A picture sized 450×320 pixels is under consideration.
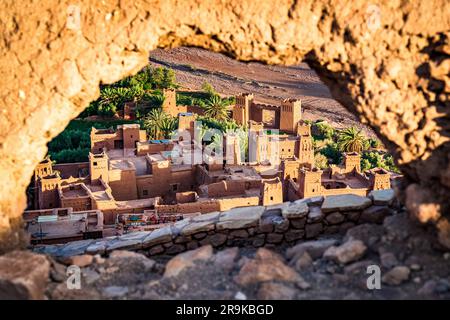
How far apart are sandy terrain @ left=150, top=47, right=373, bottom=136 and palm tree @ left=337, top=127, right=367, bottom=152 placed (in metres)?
6.11

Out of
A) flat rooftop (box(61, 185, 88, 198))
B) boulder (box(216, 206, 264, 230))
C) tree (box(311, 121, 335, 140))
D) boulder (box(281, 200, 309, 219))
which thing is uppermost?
tree (box(311, 121, 335, 140))

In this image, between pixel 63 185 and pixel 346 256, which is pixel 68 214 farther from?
pixel 346 256

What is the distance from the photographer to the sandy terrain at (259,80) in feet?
158

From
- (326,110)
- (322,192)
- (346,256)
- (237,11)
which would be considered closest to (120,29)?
(237,11)

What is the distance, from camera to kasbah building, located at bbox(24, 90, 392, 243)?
20453mm

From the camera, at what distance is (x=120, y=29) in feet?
19.6

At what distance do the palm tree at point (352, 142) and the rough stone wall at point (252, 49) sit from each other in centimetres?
3167

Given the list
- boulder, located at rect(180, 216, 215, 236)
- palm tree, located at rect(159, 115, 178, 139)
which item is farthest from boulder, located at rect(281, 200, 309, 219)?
palm tree, located at rect(159, 115, 178, 139)

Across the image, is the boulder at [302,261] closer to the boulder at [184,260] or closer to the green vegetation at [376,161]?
the boulder at [184,260]

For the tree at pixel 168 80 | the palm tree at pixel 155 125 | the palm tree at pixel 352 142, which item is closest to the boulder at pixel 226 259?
the palm tree at pixel 155 125

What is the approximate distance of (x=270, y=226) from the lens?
718cm

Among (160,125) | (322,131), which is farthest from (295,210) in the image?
(322,131)

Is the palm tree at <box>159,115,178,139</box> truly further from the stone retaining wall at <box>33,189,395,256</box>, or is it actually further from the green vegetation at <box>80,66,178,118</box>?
the stone retaining wall at <box>33,189,395,256</box>
